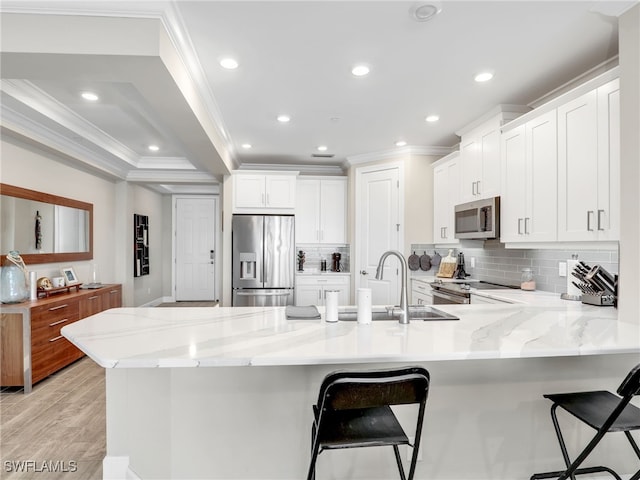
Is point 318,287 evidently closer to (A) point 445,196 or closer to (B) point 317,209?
(B) point 317,209

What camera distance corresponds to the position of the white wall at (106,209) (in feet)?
11.8

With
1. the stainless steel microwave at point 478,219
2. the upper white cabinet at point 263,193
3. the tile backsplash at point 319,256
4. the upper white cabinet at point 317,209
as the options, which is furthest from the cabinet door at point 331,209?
the stainless steel microwave at point 478,219

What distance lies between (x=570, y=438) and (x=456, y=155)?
294 cm

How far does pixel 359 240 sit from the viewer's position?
5.07m

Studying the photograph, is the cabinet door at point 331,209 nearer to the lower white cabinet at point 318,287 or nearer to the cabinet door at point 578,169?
the lower white cabinet at point 318,287

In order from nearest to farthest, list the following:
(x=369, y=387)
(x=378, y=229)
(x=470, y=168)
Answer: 1. (x=369, y=387)
2. (x=470, y=168)
3. (x=378, y=229)

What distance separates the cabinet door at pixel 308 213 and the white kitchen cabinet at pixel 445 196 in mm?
1748

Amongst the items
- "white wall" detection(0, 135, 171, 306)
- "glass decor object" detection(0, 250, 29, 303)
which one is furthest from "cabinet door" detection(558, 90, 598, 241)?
"white wall" detection(0, 135, 171, 306)

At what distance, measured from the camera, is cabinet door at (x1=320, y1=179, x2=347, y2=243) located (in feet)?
18.2

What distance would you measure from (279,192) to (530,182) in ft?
10.6

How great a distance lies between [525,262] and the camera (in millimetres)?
3430

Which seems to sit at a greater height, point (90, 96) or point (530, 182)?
point (90, 96)

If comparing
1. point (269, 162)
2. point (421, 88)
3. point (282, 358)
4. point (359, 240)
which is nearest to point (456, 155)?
point (421, 88)

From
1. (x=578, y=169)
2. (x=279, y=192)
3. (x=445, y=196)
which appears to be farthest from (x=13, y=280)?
(x=578, y=169)
